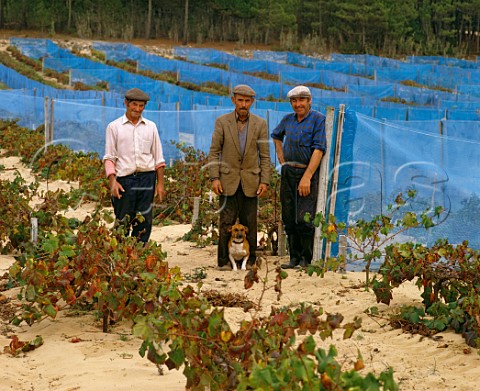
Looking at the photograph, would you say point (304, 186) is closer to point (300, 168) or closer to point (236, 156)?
point (300, 168)

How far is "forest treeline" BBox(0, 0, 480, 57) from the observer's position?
5922cm

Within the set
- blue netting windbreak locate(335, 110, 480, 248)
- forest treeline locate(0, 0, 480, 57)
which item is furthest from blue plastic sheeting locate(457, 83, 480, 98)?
blue netting windbreak locate(335, 110, 480, 248)

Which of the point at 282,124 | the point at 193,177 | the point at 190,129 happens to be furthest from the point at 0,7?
the point at 282,124

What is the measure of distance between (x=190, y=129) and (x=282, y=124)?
7.93 metres

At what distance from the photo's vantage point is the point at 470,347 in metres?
5.14

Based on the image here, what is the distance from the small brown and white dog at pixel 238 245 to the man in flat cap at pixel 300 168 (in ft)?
1.12

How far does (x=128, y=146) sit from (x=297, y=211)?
150 centimetres

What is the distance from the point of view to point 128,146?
7086mm

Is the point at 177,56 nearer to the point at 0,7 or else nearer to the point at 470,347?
the point at 0,7

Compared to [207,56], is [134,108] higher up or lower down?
higher up

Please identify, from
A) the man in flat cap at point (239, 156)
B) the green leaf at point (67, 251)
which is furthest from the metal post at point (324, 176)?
the green leaf at point (67, 251)

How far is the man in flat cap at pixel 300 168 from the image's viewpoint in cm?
744

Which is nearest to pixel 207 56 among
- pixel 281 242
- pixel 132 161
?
pixel 281 242

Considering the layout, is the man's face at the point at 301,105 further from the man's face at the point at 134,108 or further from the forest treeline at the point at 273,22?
the forest treeline at the point at 273,22
